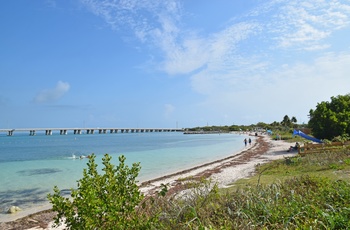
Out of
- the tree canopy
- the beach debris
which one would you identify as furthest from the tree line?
the beach debris

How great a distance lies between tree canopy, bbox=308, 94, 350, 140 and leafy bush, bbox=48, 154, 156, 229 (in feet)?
81.3

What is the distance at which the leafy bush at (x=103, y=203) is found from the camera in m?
3.12

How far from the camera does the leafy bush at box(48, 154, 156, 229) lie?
10.2ft

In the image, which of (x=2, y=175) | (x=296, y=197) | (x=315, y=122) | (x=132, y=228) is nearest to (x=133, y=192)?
(x=132, y=228)

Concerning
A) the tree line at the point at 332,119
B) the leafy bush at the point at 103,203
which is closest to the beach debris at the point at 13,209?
the leafy bush at the point at 103,203

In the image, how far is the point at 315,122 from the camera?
2650 centimetres

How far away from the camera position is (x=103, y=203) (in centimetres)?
326

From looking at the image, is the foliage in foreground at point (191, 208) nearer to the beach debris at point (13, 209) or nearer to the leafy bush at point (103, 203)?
the leafy bush at point (103, 203)

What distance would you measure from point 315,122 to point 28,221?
24.9 metres

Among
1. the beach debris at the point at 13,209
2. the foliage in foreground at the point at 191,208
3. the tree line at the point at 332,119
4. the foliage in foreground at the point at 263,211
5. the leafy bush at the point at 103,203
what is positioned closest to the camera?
the leafy bush at the point at 103,203

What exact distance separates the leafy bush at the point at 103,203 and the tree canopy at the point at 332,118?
24774mm

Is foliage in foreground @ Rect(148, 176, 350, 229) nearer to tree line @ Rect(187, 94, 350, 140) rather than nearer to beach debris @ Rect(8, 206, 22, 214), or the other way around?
beach debris @ Rect(8, 206, 22, 214)

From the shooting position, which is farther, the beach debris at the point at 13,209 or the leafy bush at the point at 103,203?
the beach debris at the point at 13,209

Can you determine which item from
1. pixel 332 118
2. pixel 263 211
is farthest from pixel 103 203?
pixel 332 118
